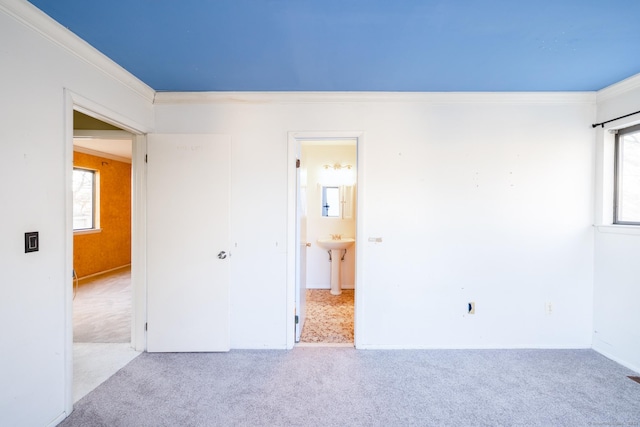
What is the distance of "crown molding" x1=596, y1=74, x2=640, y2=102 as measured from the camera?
2348 millimetres

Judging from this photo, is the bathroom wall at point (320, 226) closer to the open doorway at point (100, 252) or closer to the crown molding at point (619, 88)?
the open doorway at point (100, 252)

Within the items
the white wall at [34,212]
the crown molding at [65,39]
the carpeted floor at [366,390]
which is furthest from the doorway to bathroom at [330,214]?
the white wall at [34,212]

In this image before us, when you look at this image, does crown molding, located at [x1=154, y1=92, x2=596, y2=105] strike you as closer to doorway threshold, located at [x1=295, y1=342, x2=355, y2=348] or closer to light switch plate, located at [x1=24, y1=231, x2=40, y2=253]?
light switch plate, located at [x1=24, y1=231, x2=40, y2=253]

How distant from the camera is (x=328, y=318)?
3455 millimetres

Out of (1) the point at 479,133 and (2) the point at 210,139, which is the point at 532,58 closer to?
(1) the point at 479,133

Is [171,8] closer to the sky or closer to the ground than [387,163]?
closer to the sky

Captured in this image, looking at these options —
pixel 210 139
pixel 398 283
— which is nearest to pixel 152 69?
pixel 210 139

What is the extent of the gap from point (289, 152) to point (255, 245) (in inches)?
37.1

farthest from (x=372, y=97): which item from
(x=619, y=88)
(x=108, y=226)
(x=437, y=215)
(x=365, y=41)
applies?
(x=108, y=226)

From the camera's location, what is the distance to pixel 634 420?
1788mm

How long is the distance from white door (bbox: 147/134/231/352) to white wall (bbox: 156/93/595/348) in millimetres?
171

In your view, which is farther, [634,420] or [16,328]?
[634,420]

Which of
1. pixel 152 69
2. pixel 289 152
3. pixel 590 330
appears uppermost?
pixel 152 69

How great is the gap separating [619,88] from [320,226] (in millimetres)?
3696
